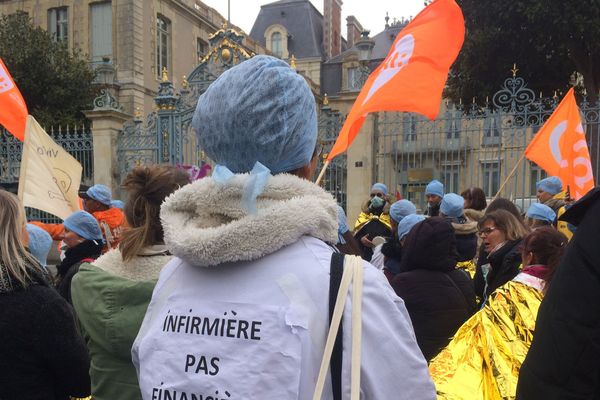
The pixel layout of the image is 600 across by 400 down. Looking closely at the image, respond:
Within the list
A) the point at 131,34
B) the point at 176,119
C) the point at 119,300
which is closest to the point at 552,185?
the point at 119,300

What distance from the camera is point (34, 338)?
6.88ft

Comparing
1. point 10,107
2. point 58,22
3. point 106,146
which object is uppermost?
point 58,22

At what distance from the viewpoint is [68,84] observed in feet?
69.1

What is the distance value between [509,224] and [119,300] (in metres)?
3.13

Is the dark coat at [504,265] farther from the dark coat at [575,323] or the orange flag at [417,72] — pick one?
the dark coat at [575,323]

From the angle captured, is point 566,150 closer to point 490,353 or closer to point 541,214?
point 541,214

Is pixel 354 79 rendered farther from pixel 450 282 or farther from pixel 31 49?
pixel 31 49

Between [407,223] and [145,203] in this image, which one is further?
[407,223]

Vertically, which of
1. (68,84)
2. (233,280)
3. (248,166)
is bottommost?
(233,280)

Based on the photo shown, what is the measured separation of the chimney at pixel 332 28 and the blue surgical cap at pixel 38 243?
42.3 m

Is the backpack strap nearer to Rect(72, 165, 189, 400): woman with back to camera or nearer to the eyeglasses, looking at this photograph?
Rect(72, 165, 189, 400): woman with back to camera

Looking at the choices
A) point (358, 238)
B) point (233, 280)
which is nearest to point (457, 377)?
point (233, 280)

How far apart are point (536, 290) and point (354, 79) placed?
8.75 m

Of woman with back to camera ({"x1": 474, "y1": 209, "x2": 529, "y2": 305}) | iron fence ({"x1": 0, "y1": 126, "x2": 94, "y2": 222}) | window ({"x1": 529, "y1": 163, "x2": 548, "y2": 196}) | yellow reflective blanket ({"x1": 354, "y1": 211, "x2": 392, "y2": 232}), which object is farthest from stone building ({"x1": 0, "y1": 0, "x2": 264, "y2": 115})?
woman with back to camera ({"x1": 474, "y1": 209, "x2": 529, "y2": 305})
